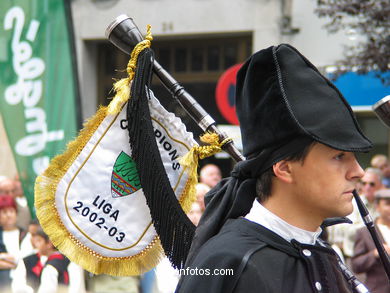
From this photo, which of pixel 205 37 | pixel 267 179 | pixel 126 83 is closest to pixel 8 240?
pixel 126 83

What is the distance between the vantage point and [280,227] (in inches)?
80.4

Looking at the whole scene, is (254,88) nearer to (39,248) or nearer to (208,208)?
(208,208)

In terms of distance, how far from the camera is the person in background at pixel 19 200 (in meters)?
6.84

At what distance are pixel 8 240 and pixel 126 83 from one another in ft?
12.7

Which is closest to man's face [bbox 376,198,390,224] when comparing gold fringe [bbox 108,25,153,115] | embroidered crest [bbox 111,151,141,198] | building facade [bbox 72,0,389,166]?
embroidered crest [bbox 111,151,141,198]

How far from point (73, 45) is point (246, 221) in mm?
4403

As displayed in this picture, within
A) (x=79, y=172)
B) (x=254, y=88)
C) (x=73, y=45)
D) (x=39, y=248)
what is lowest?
(x=39, y=248)

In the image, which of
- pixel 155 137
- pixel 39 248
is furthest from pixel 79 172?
pixel 39 248

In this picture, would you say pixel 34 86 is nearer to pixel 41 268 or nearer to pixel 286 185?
pixel 41 268

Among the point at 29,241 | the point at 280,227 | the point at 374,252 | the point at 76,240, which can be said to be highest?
the point at 280,227

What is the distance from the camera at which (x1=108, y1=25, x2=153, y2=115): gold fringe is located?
2617 millimetres

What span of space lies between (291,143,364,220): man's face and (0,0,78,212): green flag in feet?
14.1

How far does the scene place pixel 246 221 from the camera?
2053 mm

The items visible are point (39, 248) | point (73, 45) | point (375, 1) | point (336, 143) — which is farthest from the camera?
point (375, 1)
